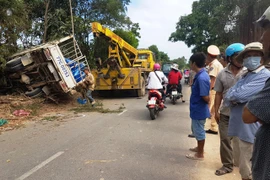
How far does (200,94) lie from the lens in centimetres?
419

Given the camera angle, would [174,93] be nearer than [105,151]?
No

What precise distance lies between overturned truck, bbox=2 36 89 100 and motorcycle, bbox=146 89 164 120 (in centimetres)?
360

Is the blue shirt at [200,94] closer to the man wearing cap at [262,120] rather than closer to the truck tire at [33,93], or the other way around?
the man wearing cap at [262,120]

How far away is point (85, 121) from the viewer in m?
7.69

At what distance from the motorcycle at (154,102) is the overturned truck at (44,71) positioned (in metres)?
3.60

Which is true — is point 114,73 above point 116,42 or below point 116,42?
below

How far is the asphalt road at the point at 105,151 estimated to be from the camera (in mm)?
3910

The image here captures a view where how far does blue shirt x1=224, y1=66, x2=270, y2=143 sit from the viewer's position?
9.04 feet

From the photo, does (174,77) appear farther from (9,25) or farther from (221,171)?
(221,171)

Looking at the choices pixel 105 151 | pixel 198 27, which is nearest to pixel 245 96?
pixel 105 151

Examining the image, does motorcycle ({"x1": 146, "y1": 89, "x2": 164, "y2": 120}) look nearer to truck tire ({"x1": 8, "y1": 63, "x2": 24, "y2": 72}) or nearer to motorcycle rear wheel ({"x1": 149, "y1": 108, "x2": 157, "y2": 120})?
motorcycle rear wheel ({"x1": 149, "y1": 108, "x2": 157, "y2": 120})

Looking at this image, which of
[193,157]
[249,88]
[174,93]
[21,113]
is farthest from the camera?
[174,93]

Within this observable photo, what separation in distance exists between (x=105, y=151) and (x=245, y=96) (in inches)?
114

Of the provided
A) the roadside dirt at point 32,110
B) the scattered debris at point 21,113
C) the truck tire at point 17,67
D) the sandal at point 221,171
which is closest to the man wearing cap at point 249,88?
the sandal at point 221,171
